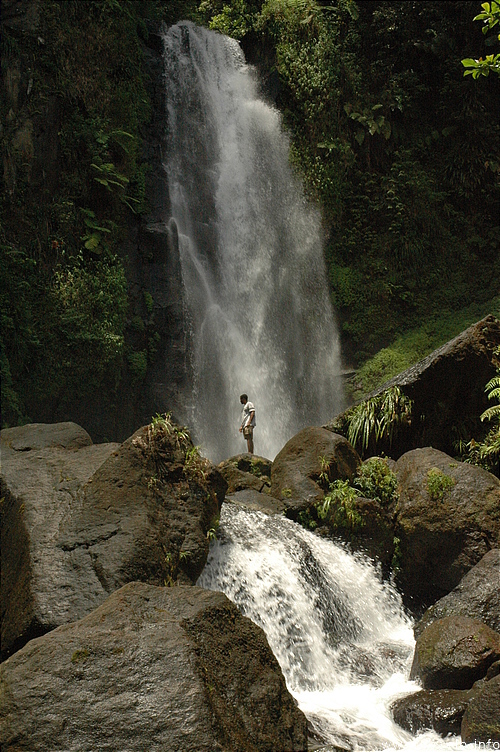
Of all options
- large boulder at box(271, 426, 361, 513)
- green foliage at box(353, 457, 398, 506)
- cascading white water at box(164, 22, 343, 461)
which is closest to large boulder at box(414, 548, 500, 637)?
green foliage at box(353, 457, 398, 506)

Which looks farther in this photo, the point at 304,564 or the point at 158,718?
the point at 304,564

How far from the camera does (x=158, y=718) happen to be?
3164 millimetres

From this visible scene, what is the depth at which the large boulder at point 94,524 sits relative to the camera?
4.92 m

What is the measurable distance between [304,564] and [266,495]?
1875mm

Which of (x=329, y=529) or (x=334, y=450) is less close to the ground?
(x=334, y=450)

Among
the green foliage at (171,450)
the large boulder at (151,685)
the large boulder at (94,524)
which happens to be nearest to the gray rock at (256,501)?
the large boulder at (94,524)

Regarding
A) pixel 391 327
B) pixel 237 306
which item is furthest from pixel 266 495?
pixel 391 327

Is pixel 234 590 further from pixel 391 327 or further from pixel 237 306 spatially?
pixel 391 327

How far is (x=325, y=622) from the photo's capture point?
22.4ft

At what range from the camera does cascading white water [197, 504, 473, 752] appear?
17.3 ft

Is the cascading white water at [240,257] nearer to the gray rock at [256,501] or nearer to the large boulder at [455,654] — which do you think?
the gray rock at [256,501]

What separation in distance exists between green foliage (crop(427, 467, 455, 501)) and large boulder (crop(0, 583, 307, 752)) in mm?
4317

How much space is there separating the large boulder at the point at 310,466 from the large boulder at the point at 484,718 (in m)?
4.09

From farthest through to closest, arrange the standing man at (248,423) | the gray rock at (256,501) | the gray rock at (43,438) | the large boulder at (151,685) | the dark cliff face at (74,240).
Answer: the standing man at (248,423) → the dark cliff face at (74,240) → the gray rock at (256,501) → the gray rock at (43,438) → the large boulder at (151,685)
